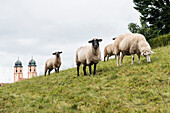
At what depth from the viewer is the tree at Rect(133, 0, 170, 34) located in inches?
1212

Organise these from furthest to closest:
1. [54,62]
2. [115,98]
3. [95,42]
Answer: [54,62], [95,42], [115,98]

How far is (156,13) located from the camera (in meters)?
31.6

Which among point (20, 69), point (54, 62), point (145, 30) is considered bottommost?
point (20, 69)

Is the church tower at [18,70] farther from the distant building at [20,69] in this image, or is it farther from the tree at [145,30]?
the tree at [145,30]

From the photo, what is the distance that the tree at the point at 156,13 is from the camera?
3078 cm

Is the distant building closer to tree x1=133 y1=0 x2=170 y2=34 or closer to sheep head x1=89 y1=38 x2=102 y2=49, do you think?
tree x1=133 y1=0 x2=170 y2=34

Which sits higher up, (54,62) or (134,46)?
(134,46)

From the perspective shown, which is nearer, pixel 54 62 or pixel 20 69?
pixel 54 62

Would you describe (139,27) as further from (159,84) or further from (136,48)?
(159,84)

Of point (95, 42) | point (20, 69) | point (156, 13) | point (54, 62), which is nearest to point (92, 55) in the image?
point (95, 42)

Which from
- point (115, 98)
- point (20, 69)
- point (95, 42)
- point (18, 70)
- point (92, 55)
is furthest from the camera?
point (20, 69)

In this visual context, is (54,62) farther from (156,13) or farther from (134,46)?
(156,13)

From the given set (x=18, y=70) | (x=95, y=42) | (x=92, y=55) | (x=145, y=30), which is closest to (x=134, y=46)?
(x=95, y=42)

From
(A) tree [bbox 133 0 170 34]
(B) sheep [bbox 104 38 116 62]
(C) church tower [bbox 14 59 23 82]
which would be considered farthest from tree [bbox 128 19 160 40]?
(C) church tower [bbox 14 59 23 82]
